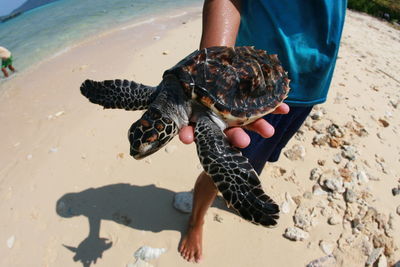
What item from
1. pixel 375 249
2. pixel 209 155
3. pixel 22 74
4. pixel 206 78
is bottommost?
pixel 22 74

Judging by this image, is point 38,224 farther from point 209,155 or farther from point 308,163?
point 308,163

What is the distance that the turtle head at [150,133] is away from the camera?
6.41 ft

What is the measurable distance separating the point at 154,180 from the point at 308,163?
2250 millimetres

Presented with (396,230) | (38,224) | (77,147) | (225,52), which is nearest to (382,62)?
(396,230)

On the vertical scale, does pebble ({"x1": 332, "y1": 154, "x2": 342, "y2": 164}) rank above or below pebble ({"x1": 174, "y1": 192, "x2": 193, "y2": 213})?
above

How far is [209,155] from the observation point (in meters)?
1.94

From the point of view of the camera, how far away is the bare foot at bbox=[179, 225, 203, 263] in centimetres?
309

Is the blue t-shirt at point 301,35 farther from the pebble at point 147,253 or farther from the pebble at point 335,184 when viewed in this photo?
the pebble at point 147,253

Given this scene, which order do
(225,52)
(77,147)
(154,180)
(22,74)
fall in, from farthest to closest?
(22,74), (77,147), (154,180), (225,52)

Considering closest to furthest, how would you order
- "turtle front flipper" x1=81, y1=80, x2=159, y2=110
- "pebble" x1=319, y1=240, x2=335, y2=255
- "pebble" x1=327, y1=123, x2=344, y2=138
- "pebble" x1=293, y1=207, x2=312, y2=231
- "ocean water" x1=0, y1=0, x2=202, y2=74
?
"turtle front flipper" x1=81, y1=80, x2=159, y2=110, "pebble" x1=319, y1=240, x2=335, y2=255, "pebble" x1=293, y1=207, x2=312, y2=231, "pebble" x1=327, y1=123, x2=344, y2=138, "ocean water" x1=0, y1=0, x2=202, y2=74

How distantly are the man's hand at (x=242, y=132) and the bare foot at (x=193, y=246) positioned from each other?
1.39 m

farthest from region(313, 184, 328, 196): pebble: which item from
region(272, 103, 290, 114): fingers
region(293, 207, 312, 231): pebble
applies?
region(272, 103, 290, 114): fingers

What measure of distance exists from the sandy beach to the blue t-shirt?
173 cm

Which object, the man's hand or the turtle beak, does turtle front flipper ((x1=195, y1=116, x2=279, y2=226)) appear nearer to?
the man's hand
